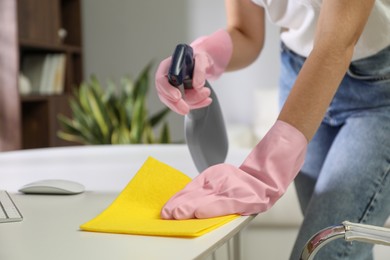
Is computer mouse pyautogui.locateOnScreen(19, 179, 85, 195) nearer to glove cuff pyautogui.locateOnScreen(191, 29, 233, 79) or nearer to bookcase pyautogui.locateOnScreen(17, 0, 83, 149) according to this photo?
glove cuff pyautogui.locateOnScreen(191, 29, 233, 79)

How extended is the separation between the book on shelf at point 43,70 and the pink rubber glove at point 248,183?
3.12 meters

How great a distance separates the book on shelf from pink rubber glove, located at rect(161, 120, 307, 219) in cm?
312

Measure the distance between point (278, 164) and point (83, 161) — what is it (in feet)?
3.51

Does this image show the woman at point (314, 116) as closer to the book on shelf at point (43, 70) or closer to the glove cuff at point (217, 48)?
the glove cuff at point (217, 48)

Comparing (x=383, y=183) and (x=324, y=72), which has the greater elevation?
(x=324, y=72)

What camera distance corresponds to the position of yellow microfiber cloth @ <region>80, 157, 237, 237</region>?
0.63 meters

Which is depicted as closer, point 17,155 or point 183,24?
point 17,155

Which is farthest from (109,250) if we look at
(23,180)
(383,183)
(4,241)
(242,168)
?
(23,180)

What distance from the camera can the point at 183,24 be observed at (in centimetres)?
420

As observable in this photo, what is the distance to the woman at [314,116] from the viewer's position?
0.74 meters

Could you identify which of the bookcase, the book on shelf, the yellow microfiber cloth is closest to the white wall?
the bookcase

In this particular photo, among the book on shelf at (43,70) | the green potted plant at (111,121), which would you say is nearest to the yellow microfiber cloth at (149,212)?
the green potted plant at (111,121)

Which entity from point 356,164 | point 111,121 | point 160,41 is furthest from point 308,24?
point 160,41

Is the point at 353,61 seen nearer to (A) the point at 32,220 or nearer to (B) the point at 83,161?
(A) the point at 32,220
